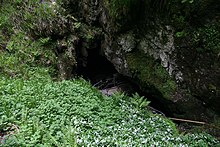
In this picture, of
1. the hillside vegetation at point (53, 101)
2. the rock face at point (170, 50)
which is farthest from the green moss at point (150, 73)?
the hillside vegetation at point (53, 101)

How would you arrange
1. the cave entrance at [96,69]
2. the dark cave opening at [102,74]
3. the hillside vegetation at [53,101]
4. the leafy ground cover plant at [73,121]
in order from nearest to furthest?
the leafy ground cover plant at [73,121]
the hillside vegetation at [53,101]
the dark cave opening at [102,74]
the cave entrance at [96,69]

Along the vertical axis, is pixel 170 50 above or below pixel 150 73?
above

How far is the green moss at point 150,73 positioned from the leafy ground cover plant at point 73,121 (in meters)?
1.03

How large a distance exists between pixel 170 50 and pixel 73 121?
11.7ft

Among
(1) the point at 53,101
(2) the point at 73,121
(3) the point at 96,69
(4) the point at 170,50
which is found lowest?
(2) the point at 73,121

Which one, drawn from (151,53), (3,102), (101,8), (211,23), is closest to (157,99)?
(151,53)

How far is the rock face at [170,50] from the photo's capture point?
647 centimetres

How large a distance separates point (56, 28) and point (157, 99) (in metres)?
4.16

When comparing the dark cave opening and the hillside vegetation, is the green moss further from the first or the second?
the dark cave opening

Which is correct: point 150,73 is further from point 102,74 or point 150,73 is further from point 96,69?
point 96,69

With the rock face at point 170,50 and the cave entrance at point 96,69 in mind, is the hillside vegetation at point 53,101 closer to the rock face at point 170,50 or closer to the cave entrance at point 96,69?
the rock face at point 170,50

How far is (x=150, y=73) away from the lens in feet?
25.7

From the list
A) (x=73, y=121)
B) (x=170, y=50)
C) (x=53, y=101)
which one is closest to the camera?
(x=73, y=121)

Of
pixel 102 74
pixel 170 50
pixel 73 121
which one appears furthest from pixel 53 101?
pixel 102 74
